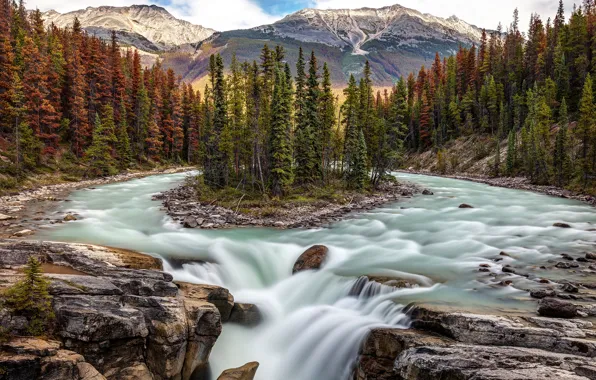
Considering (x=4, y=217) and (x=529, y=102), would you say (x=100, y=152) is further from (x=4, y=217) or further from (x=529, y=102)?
(x=529, y=102)

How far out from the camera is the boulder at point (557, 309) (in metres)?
9.98

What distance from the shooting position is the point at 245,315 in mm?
13555

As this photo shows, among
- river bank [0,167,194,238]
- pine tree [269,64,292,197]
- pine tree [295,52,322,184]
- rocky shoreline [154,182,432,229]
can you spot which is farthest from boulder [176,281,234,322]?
pine tree [295,52,322,184]

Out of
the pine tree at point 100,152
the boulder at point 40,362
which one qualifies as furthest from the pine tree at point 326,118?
the boulder at point 40,362

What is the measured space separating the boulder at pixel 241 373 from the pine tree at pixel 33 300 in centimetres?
477

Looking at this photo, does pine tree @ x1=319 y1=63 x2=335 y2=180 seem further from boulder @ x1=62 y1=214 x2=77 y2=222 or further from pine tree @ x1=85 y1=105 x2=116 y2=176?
pine tree @ x1=85 y1=105 x2=116 y2=176

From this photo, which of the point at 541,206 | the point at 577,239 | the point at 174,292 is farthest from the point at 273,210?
the point at 541,206

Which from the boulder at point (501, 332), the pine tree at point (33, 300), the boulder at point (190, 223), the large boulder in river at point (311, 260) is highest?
the pine tree at point (33, 300)

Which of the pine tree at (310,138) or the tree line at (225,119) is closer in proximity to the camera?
the tree line at (225,119)

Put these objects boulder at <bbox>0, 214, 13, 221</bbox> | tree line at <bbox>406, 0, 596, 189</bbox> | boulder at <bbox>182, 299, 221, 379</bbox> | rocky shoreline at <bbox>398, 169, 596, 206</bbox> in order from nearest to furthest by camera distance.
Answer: boulder at <bbox>182, 299, 221, 379</bbox>
boulder at <bbox>0, 214, 13, 221</bbox>
rocky shoreline at <bbox>398, 169, 596, 206</bbox>
tree line at <bbox>406, 0, 596, 189</bbox>

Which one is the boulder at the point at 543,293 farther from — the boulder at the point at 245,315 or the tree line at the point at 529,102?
the tree line at the point at 529,102

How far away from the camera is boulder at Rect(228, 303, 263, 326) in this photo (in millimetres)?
13375

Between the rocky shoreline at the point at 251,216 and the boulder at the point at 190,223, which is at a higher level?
the boulder at the point at 190,223

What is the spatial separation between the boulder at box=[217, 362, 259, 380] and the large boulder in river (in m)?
6.99
